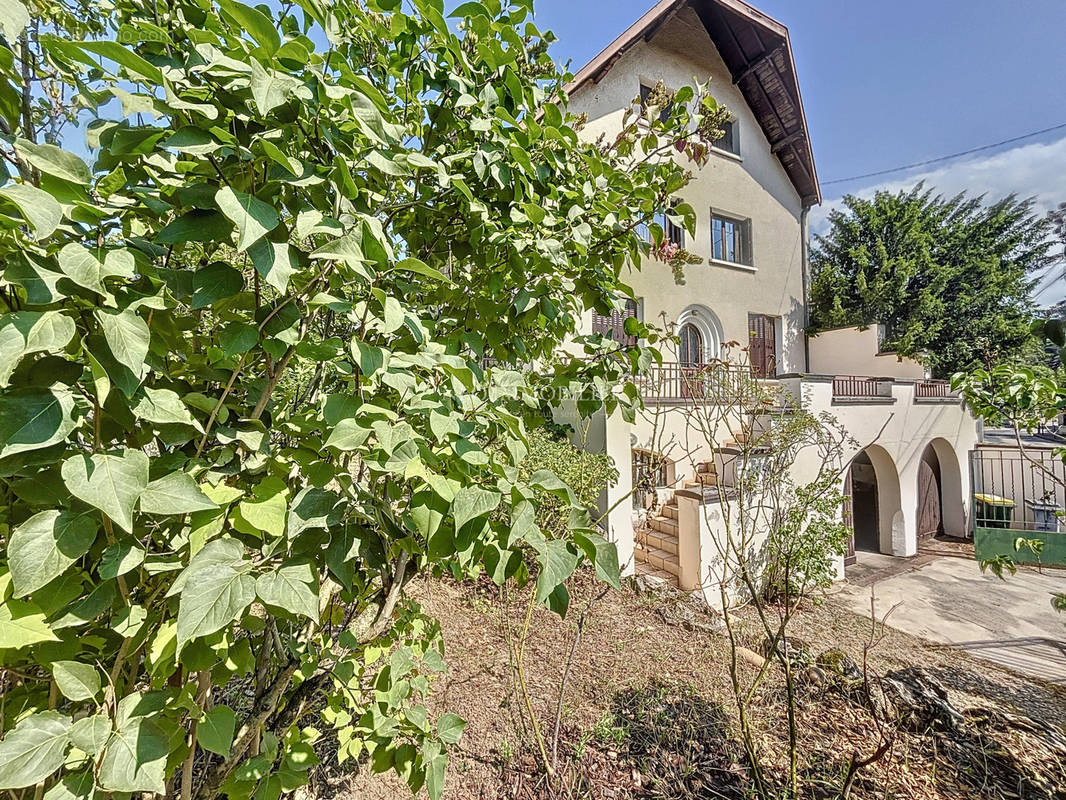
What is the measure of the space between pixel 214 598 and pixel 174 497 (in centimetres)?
18

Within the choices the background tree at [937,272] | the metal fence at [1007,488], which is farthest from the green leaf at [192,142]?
the background tree at [937,272]

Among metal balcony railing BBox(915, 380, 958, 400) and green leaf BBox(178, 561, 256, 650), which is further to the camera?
metal balcony railing BBox(915, 380, 958, 400)

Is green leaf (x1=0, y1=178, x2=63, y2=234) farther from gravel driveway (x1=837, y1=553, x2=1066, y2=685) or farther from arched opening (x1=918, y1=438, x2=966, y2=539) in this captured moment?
arched opening (x1=918, y1=438, x2=966, y2=539)

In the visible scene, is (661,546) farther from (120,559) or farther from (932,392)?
(932,392)

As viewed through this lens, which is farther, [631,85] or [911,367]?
[911,367]

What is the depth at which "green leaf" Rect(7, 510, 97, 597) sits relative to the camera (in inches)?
24.0

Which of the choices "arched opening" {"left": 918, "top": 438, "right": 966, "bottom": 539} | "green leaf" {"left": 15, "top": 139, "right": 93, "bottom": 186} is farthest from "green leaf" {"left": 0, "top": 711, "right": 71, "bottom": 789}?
"arched opening" {"left": 918, "top": 438, "right": 966, "bottom": 539}

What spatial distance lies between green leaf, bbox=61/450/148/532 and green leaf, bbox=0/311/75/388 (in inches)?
5.5

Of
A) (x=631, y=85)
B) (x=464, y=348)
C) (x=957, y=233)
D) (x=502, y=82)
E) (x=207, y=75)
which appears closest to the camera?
(x=207, y=75)

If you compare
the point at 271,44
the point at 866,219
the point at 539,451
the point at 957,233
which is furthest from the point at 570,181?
the point at 957,233

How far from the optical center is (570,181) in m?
1.57

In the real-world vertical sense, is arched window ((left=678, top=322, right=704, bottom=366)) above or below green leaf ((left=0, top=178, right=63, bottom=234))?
above

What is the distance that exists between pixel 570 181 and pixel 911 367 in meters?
15.4

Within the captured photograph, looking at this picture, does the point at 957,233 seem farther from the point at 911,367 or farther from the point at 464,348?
the point at 464,348
